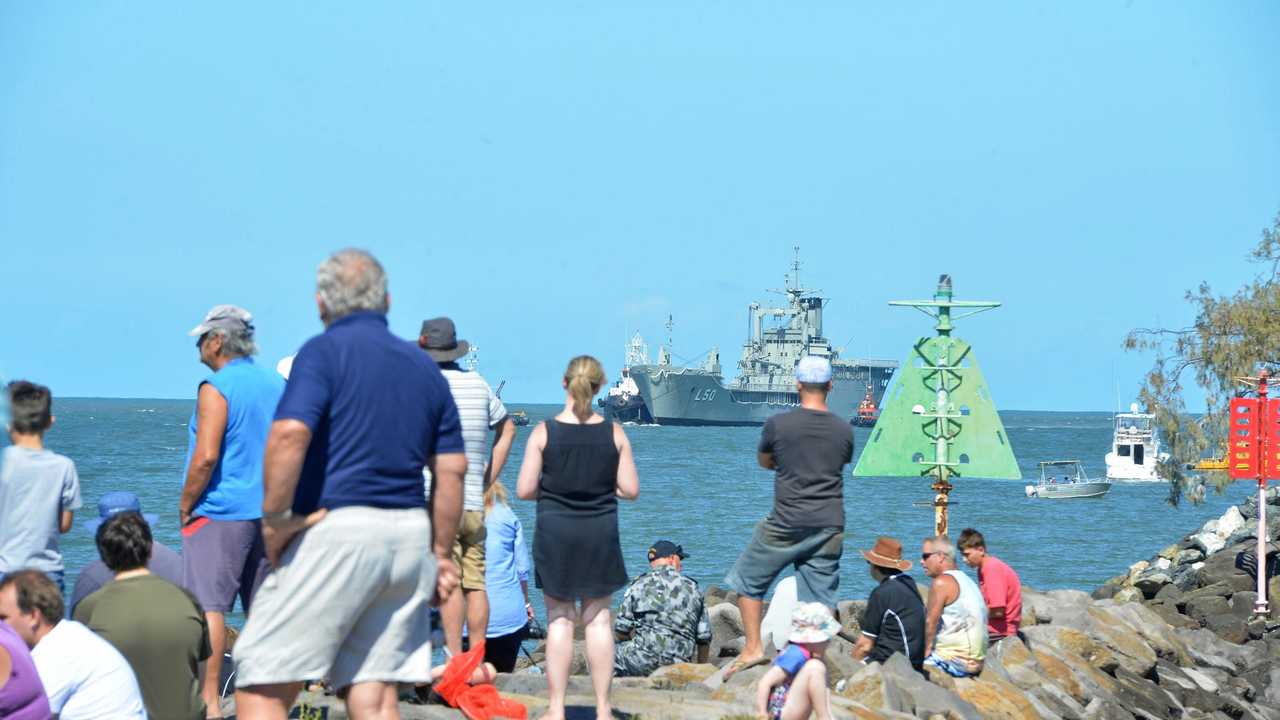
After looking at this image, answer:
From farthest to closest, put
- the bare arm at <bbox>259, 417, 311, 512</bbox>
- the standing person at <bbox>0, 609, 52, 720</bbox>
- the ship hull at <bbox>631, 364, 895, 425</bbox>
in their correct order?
the ship hull at <bbox>631, 364, 895, 425</bbox> → the standing person at <bbox>0, 609, 52, 720</bbox> → the bare arm at <bbox>259, 417, 311, 512</bbox>

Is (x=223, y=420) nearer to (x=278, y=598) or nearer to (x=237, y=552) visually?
(x=237, y=552)

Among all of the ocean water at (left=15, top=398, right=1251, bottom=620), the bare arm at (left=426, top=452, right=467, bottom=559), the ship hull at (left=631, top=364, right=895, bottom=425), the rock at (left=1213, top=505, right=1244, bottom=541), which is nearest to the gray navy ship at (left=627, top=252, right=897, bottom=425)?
the ship hull at (left=631, top=364, right=895, bottom=425)

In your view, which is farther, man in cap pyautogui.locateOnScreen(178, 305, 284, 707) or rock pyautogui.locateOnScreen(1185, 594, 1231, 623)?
rock pyautogui.locateOnScreen(1185, 594, 1231, 623)

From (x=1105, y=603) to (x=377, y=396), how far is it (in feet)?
40.2

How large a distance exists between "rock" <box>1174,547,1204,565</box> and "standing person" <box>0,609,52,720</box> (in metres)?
21.6

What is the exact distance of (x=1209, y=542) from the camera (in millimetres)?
24062

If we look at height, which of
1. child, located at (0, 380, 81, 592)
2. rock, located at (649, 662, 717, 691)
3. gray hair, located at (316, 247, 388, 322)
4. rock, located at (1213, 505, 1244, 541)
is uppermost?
gray hair, located at (316, 247, 388, 322)

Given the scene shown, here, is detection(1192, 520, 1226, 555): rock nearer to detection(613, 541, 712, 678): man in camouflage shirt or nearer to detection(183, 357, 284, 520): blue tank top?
detection(613, 541, 712, 678): man in camouflage shirt

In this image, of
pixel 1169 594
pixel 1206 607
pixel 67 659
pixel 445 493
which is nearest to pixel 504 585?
pixel 67 659

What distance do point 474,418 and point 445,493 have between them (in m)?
2.21

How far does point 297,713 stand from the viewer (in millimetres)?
6391

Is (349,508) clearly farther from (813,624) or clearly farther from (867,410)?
(867,410)

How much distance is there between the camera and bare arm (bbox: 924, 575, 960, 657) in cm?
896

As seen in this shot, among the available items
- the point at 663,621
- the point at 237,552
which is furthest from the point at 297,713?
the point at 663,621
